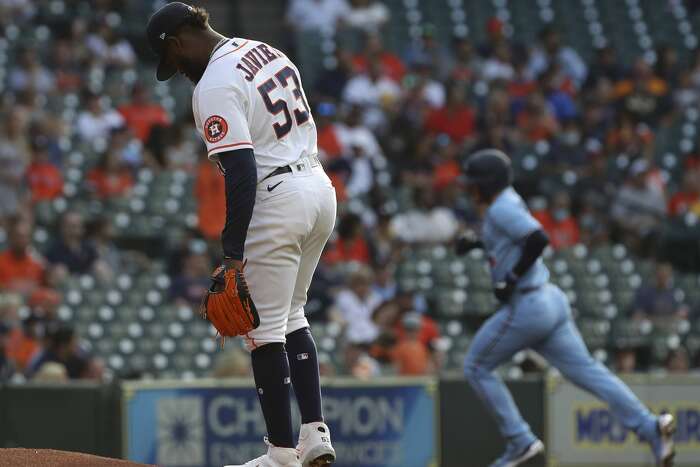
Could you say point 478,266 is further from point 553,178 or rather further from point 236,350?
point 236,350

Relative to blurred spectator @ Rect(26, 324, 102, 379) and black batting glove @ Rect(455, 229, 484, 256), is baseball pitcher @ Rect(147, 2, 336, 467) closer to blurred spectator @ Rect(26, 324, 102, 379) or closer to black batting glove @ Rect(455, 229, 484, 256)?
black batting glove @ Rect(455, 229, 484, 256)

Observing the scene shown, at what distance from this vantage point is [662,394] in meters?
9.30

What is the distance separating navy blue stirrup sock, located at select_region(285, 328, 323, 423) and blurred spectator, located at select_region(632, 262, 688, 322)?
7380 mm

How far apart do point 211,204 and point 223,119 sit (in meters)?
6.75

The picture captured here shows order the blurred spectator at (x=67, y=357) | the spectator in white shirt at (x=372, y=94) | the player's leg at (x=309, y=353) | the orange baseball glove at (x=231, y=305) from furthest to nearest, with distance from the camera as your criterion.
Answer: the spectator in white shirt at (x=372, y=94), the blurred spectator at (x=67, y=357), the player's leg at (x=309, y=353), the orange baseball glove at (x=231, y=305)

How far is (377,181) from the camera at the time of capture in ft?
44.1

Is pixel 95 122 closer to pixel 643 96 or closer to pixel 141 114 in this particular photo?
pixel 141 114

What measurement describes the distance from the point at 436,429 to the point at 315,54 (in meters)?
7.20

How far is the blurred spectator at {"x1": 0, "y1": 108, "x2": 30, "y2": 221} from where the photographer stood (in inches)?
449

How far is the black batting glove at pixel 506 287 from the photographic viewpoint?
7.03 metres

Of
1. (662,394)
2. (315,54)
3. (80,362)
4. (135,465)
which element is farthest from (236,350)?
(315,54)

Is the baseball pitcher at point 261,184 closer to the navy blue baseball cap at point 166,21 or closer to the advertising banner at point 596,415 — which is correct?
the navy blue baseball cap at point 166,21

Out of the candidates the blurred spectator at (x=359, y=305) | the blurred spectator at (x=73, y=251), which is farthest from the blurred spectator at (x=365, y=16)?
the blurred spectator at (x=73, y=251)

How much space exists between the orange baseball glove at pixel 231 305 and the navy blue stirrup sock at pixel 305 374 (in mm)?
444
